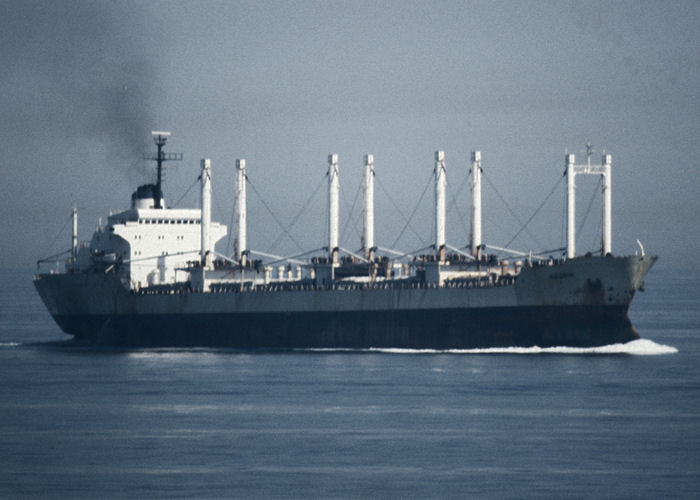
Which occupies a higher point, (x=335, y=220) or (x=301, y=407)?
(x=335, y=220)

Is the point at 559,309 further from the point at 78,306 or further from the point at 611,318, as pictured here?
the point at 78,306

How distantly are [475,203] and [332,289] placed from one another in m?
7.95

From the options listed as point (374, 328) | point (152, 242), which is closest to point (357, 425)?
A: point (374, 328)

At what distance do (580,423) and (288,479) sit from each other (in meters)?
10.9

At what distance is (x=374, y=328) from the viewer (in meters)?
60.3

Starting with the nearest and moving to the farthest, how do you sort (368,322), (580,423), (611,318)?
(580,423) < (611,318) < (368,322)

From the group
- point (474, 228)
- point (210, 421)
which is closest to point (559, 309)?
point (474, 228)

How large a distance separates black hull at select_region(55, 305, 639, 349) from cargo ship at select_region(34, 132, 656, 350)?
0.05 meters

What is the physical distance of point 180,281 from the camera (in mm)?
70375

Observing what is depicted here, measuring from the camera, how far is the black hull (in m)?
55.2

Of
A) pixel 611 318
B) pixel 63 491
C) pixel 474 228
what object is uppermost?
pixel 474 228

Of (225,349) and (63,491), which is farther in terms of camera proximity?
(225,349)

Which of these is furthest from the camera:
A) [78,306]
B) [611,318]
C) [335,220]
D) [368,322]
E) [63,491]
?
[78,306]

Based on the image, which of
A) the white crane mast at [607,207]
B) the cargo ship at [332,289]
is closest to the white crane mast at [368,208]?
the cargo ship at [332,289]
